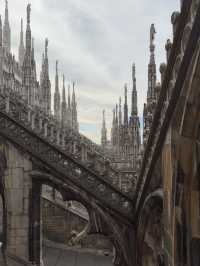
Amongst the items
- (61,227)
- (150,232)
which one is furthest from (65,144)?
(61,227)

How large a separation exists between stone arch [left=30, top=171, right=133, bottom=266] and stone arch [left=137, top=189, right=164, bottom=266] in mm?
387

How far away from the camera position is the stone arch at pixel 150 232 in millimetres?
8453

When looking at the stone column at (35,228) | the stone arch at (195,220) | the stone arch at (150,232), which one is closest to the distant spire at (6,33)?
the stone column at (35,228)

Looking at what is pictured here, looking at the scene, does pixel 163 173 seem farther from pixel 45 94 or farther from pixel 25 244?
pixel 45 94

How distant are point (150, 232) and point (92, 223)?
1.53m

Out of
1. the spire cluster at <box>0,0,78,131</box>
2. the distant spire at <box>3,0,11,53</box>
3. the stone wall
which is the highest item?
the distant spire at <box>3,0,11,53</box>

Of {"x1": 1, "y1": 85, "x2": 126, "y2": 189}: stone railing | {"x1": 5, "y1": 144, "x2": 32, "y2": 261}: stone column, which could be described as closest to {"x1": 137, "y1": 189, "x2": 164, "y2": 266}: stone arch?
{"x1": 1, "y1": 85, "x2": 126, "y2": 189}: stone railing

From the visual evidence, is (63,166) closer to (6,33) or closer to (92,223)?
(92,223)

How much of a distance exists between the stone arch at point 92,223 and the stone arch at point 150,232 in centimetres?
39

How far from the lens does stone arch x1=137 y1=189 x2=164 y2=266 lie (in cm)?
845

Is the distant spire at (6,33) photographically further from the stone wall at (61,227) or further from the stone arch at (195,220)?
the stone arch at (195,220)

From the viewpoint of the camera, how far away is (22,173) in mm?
10203

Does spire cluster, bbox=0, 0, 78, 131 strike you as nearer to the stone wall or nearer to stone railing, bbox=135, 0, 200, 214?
the stone wall

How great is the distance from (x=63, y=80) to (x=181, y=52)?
166ft
